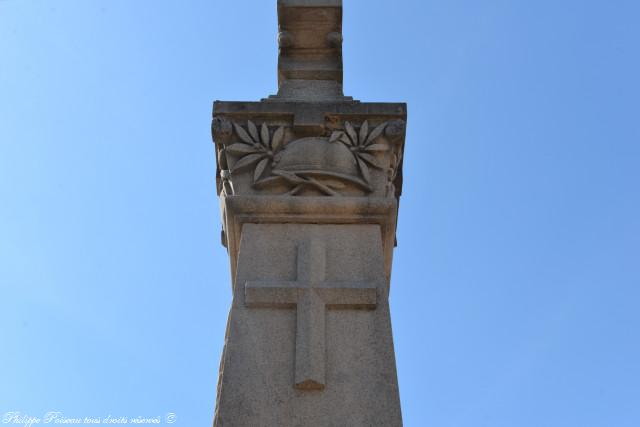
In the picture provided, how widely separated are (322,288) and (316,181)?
2.73 ft

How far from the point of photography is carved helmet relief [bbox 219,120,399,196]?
544cm

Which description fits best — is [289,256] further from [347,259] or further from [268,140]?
[268,140]

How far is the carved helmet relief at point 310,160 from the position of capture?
17.8 ft

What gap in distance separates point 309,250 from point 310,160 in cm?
72

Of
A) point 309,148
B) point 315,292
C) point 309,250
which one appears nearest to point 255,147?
point 309,148

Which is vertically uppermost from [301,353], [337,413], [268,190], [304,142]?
[304,142]

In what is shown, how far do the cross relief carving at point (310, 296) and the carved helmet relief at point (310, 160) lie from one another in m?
0.60

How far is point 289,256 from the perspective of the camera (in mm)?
5086

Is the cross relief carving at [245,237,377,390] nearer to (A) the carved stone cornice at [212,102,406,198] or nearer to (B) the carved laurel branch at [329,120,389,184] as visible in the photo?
(A) the carved stone cornice at [212,102,406,198]

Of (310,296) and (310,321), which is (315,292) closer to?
(310,296)

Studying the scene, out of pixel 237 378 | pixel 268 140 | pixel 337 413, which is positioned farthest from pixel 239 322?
pixel 268 140

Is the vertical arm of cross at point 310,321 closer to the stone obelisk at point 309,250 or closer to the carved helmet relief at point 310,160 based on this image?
the stone obelisk at point 309,250

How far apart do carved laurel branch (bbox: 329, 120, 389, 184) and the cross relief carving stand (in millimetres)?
867

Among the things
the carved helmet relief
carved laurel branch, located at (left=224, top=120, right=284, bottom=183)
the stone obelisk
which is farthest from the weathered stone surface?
carved laurel branch, located at (left=224, top=120, right=284, bottom=183)
